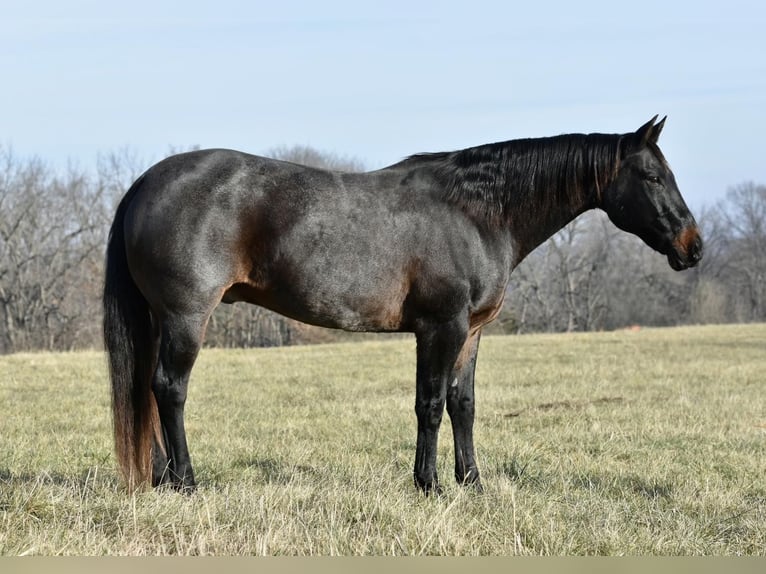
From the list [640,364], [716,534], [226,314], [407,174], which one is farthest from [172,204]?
[226,314]

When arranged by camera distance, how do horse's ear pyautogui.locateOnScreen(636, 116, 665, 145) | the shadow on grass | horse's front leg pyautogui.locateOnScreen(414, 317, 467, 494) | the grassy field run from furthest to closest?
the shadow on grass, horse's ear pyautogui.locateOnScreen(636, 116, 665, 145), horse's front leg pyautogui.locateOnScreen(414, 317, 467, 494), the grassy field

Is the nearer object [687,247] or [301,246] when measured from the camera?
[301,246]

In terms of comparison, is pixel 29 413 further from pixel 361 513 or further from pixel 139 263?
pixel 361 513

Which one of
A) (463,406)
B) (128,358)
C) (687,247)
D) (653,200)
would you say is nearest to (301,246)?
(128,358)

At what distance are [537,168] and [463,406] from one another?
1.86m

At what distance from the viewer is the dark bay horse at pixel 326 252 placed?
5.46 m

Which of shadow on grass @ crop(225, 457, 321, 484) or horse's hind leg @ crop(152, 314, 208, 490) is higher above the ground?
horse's hind leg @ crop(152, 314, 208, 490)

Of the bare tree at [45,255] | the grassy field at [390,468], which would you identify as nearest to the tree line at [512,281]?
the bare tree at [45,255]

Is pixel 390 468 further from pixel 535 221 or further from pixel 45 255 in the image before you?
pixel 45 255

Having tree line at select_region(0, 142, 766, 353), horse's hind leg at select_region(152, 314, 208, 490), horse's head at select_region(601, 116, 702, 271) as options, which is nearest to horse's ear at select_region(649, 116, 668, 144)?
horse's head at select_region(601, 116, 702, 271)

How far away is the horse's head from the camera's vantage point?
6.00m

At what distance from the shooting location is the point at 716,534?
183 inches

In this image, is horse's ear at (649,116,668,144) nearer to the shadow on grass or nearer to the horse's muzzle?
the horse's muzzle

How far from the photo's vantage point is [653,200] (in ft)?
19.7
